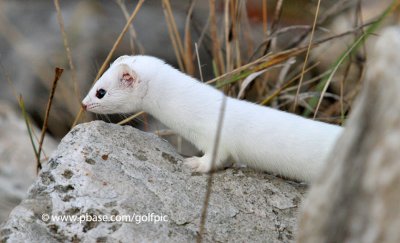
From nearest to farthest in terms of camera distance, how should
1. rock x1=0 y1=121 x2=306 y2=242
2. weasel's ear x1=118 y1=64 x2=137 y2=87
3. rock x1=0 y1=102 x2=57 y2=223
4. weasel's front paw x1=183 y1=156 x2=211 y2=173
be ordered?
rock x1=0 y1=121 x2=306 y2=242 → weasel's front paw x1=183 y1=156 x2=211 y2=173 → weasel's ear x1=118 y1=64 x2=137 y2=87 → rock x1=0 y1=102 x2=57 y2=223

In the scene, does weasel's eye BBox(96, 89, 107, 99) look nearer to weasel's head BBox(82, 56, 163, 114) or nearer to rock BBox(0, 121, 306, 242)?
weasel's head BBox(82, 56, 163, 114)

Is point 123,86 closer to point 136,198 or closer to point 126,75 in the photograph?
point 126,75

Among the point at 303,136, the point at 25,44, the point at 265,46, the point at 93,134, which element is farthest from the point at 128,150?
the point at 25,44

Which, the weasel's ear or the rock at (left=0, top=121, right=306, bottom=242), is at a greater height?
the weasel's ear

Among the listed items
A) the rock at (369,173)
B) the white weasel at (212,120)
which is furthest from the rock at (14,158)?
the rock at (369,173)

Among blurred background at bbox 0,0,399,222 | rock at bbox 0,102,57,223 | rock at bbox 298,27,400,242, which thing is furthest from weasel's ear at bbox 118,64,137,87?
rock at bbox 298,27,400,242

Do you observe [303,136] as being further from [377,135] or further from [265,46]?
[377,135]

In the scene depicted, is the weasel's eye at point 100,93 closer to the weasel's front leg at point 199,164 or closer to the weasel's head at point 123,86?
the weasel's head at point 123,86
